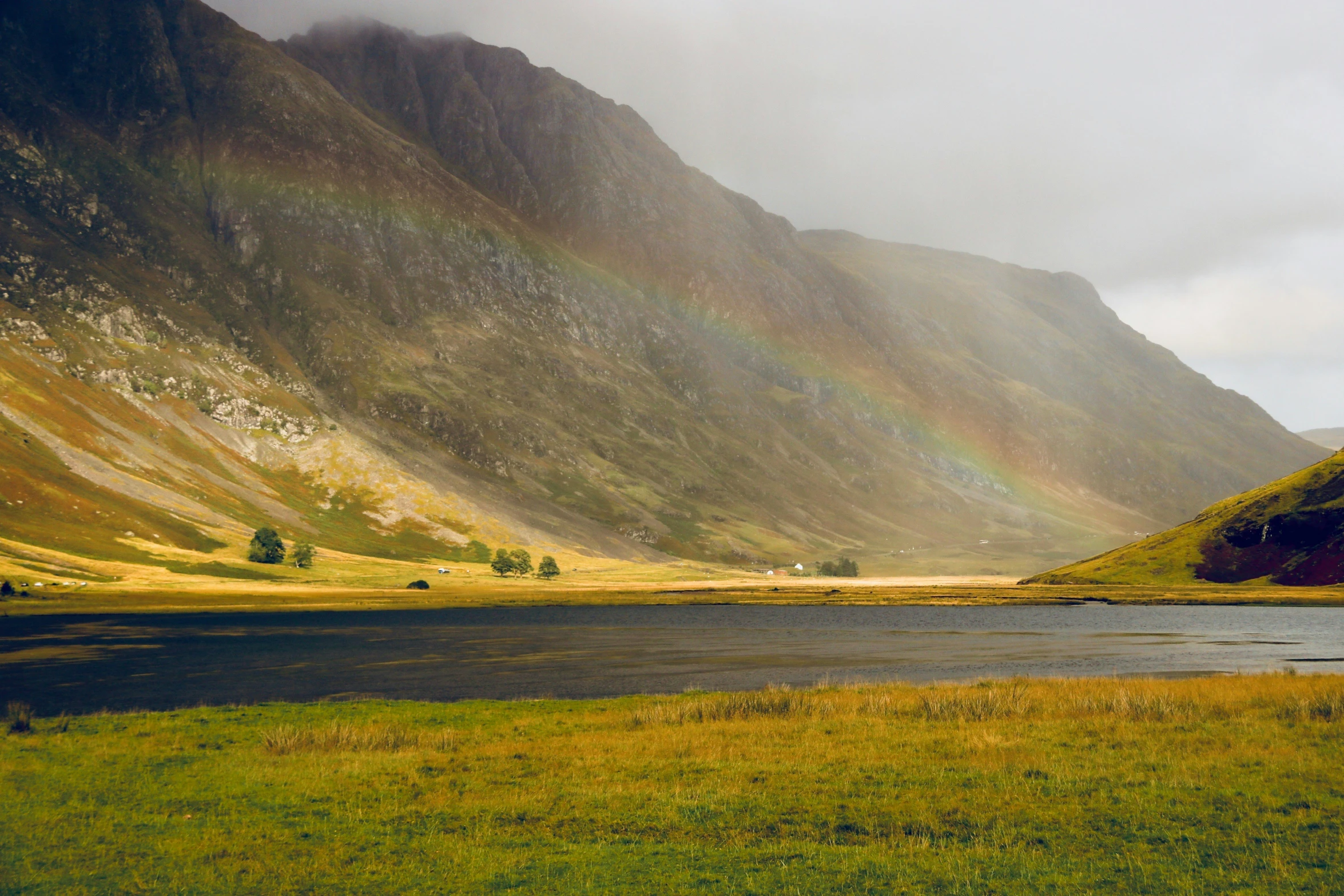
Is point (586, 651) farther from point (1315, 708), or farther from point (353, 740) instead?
point (1315, 708)

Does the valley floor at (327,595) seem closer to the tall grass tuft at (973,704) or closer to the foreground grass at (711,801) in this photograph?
the tall grass tuft at (973,704)

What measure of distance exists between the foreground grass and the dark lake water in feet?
63.5

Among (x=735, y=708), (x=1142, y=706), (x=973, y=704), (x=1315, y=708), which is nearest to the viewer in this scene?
(x=1315, y=708)

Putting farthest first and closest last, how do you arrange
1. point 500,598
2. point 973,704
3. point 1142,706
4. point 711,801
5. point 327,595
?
point 327,595
point 500,598
point 973,704
point 1142,706
point 711,801

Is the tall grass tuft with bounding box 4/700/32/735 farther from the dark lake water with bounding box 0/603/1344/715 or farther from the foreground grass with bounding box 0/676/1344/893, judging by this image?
the dark lake water with bounding box 0/603/1344/715

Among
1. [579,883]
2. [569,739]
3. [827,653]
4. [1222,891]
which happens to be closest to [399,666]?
[827,653]

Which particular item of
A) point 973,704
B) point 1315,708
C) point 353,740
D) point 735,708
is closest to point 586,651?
point 735,708

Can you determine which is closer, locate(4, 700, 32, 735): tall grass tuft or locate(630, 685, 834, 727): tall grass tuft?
locate(4, 700, 32, 735): tall grass tuft

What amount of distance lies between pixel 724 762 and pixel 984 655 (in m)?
55.5

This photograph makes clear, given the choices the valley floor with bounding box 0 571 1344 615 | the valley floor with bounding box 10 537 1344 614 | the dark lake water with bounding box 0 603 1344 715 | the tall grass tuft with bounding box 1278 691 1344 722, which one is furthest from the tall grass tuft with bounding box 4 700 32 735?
the valley floor with bounding box 10 537 1344 614

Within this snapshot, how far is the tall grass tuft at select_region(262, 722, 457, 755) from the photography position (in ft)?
114

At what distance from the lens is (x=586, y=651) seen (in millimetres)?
87250

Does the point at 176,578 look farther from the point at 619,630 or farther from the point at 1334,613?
the point at 1334,613

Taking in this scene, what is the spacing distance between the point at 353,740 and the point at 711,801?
17546mm
